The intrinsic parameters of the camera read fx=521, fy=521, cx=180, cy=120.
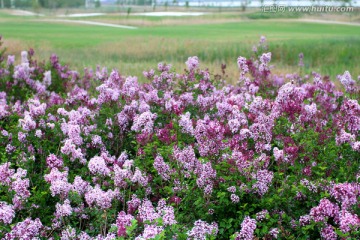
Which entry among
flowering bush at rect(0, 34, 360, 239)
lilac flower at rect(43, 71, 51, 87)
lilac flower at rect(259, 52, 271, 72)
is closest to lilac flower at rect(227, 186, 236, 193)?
flowering bush at rect(0, 34, 360, 239)

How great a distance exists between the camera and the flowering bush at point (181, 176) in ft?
11.3

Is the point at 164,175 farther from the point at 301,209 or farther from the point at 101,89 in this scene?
the point at 101,89

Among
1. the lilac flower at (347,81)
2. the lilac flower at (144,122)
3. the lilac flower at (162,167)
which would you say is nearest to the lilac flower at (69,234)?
the lilac flower at (162,167)

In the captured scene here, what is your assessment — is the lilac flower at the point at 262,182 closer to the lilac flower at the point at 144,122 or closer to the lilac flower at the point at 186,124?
the lilac flower at the point at 186,124

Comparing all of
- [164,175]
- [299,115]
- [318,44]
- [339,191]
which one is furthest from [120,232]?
[318,44]

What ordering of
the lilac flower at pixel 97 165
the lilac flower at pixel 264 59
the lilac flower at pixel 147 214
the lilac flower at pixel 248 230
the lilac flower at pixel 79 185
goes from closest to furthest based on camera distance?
1. the lilac flower at pixel 248 230
2. the lilac flower at pixel 147 214
3. the lilac flower at pixel 97 165
4. the lilac flower at pixel 79 185
5. the lilac flower at pixel 264 59

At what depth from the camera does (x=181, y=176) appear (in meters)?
3.96

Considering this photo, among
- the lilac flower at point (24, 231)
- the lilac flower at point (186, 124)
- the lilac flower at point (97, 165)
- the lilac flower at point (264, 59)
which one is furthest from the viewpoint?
the lilac flower at point (264, 59)

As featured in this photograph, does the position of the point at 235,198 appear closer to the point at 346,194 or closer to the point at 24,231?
the point at 346,194

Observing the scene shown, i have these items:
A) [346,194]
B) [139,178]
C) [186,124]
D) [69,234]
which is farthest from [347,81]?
[69,234]

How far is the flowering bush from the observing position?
3.44 m

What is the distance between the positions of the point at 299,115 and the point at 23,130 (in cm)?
271

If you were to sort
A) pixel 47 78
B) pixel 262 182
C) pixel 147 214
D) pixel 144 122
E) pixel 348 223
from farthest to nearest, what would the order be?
pixel 47 78 < pixel 144 122 < pixel 262 182 < pixel 147 214 < pixel 348 223

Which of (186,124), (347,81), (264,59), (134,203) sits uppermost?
(264,59)
